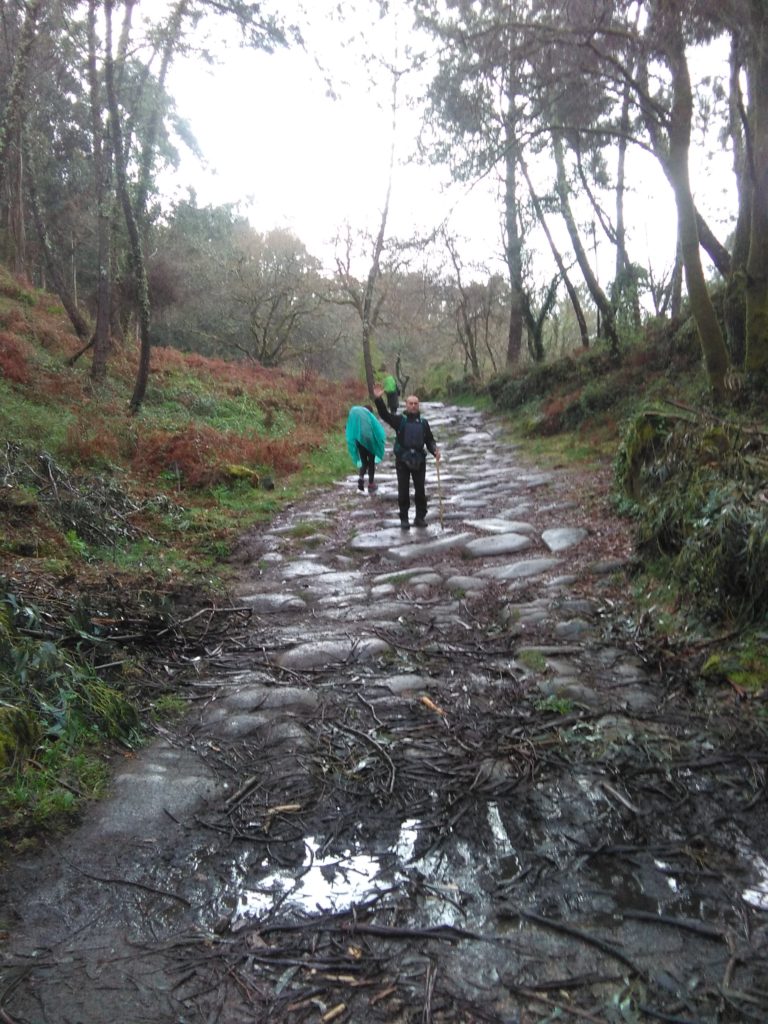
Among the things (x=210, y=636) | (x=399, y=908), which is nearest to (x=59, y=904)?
(x=399, y=908)

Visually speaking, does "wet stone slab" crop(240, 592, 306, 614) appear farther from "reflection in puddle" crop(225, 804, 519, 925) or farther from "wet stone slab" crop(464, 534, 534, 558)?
"reflection in puddle" crop(225, 804, 519, 925)

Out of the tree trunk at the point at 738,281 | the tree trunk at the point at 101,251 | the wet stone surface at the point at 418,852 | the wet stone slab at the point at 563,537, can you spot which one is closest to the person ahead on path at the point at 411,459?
the wet stone slab at the point at 563,537

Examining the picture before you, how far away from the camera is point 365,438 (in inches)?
456

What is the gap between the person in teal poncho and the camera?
37.6 ft

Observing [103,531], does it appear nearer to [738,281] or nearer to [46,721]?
[46,721]

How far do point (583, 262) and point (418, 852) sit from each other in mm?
17202

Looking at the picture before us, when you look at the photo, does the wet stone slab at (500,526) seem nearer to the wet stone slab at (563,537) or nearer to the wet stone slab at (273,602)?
the wet stone slab at (563,537)

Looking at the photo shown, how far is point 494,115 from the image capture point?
384 inches

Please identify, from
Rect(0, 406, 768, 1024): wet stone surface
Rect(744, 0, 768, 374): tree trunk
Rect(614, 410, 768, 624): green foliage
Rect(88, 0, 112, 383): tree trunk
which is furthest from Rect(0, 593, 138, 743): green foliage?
Rect(88, 0, 112, 383): tree trunk

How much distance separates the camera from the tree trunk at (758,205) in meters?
8.05

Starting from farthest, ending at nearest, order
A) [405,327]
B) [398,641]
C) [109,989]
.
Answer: [405,327] → [398,641] → [109,989]

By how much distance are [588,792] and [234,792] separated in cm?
157

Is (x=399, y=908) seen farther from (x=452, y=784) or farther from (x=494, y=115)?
(x=494, y=115)

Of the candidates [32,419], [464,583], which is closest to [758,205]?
[464,583]
